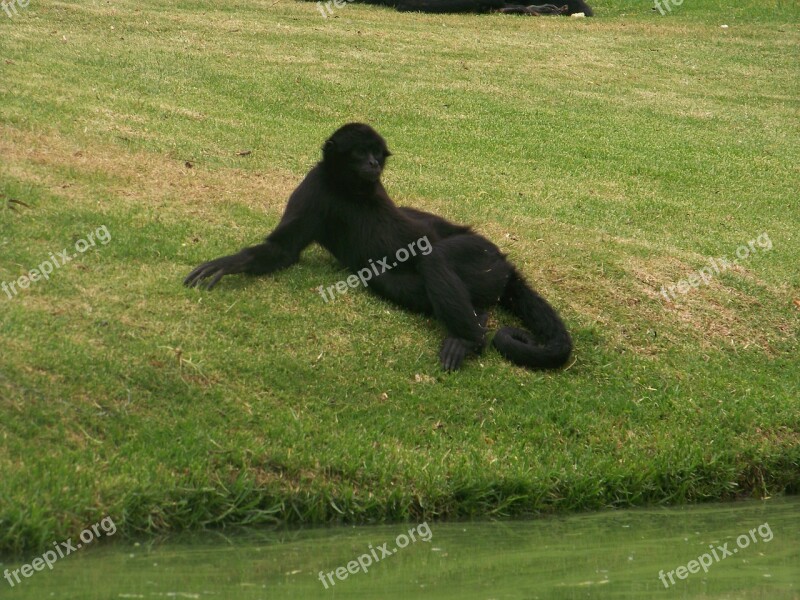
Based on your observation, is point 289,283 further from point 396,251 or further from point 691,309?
point 691,309

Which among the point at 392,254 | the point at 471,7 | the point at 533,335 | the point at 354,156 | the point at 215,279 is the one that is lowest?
the point at 533,335

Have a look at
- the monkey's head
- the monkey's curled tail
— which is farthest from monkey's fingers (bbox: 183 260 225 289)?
the monkey's curled tail

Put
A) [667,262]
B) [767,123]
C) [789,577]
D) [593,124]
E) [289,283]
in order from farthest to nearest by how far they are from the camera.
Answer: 1. [767,123]
2. [593,124]
3. [667,262]
4. [289,283]
5. [789,577]

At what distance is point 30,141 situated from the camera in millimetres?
13047

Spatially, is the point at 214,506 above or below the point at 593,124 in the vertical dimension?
below

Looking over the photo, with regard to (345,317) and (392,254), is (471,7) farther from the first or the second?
(345,317)

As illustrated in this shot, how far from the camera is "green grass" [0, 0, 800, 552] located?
26.5 feet

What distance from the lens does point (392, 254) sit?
10367mm

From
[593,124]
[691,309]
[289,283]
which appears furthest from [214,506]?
[593,124]

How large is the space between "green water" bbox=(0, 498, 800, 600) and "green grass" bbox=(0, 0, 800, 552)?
0.36 meters

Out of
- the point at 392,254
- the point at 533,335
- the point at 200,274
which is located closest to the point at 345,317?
the point at 392,254

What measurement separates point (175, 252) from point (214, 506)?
349 cm

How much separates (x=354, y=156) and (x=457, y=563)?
440 centimetres

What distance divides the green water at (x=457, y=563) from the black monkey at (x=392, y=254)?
7.05 feet
